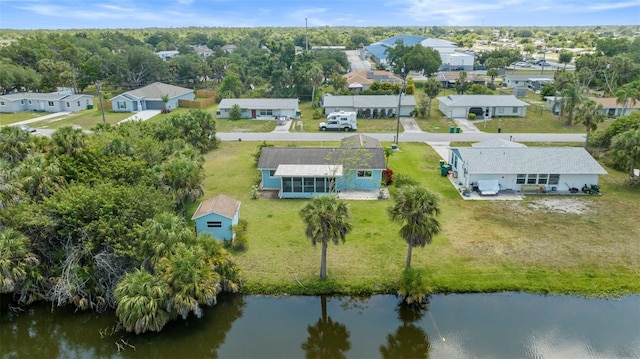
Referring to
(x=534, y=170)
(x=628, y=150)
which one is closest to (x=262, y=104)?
(x=534, y=170)

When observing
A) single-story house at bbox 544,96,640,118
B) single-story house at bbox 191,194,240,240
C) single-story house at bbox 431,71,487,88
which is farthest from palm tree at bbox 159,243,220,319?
single-story house at bbox 431,71,487,88

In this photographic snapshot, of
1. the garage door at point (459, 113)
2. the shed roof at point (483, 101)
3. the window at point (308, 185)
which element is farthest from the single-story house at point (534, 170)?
the garage door at point (459, 113)

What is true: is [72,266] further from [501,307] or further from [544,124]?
[544,124]

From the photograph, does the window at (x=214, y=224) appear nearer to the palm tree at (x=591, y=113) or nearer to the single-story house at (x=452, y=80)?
the palm tree at (x=591, y=113)

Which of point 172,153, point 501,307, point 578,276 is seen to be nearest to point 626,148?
point 578,276

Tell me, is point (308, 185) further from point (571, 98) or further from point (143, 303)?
point (571, 98)
